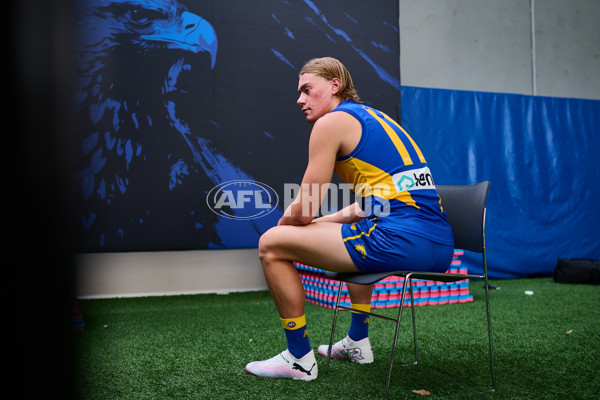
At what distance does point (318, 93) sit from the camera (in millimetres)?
1770

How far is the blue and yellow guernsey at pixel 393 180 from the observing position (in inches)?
60.9

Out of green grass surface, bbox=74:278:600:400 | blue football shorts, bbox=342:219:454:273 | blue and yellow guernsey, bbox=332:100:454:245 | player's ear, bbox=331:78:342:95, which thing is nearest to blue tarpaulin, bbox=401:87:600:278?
green grass surface, bbox=74:278:600:400

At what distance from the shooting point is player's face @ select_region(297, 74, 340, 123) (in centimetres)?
176

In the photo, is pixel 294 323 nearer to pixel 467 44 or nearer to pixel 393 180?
pixel 393 180

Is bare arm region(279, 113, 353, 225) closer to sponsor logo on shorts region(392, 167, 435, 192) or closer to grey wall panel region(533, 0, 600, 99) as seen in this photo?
sponsor logo on shorts region(392, 167, 435, 192)

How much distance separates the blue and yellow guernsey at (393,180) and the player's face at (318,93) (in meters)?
0.14

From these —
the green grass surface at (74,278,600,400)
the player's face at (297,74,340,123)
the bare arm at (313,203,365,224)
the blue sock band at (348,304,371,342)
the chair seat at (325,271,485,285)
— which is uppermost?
the player's face at (297,74,340,123)

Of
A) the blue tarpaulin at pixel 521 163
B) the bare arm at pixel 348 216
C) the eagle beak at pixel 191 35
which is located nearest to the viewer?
the bare arm at pixel 348 216

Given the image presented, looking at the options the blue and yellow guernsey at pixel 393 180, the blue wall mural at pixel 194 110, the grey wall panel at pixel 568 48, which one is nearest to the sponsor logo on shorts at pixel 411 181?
the blue and yellow guernsey at pixel 393 180

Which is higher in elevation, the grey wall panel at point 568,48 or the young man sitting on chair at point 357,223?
the grey wall panel at point 568,48

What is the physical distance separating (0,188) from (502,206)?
16.9ft

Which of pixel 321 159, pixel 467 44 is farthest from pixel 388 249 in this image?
pixel 467 44

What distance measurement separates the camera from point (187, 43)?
12.3 feet

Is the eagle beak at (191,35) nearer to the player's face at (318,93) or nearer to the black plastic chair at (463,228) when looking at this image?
the player's face at (318,93)
